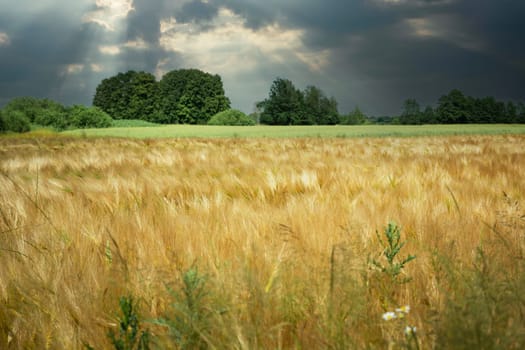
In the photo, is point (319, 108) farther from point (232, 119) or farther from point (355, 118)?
point (232, 119)

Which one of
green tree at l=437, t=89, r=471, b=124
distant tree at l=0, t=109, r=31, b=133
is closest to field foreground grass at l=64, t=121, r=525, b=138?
distant tree at l=0, t=109, r=31, b=133

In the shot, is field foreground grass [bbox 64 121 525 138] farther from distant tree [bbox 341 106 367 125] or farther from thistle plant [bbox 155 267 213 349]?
distant tree [bbox 341 106 367 125]

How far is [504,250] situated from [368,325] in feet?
1.97

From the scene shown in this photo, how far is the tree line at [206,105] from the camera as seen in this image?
1923 inches

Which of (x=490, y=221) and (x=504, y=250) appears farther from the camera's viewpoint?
(x=490, y=221)

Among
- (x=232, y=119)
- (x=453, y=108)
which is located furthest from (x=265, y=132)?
(x=453, y=108)

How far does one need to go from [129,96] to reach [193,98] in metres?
11.9

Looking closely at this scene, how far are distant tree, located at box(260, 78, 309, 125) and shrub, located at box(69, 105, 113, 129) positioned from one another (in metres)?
43.5

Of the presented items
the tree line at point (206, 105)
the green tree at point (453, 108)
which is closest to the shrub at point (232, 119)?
the tree line at point (206, 105)

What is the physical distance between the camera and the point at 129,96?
5919cm

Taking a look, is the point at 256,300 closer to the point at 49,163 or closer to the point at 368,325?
the point at 368,325

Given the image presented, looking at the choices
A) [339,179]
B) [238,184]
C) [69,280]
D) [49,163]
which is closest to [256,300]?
[69,280]

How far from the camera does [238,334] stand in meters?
0.65

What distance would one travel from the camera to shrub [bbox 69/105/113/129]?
2919 cm
